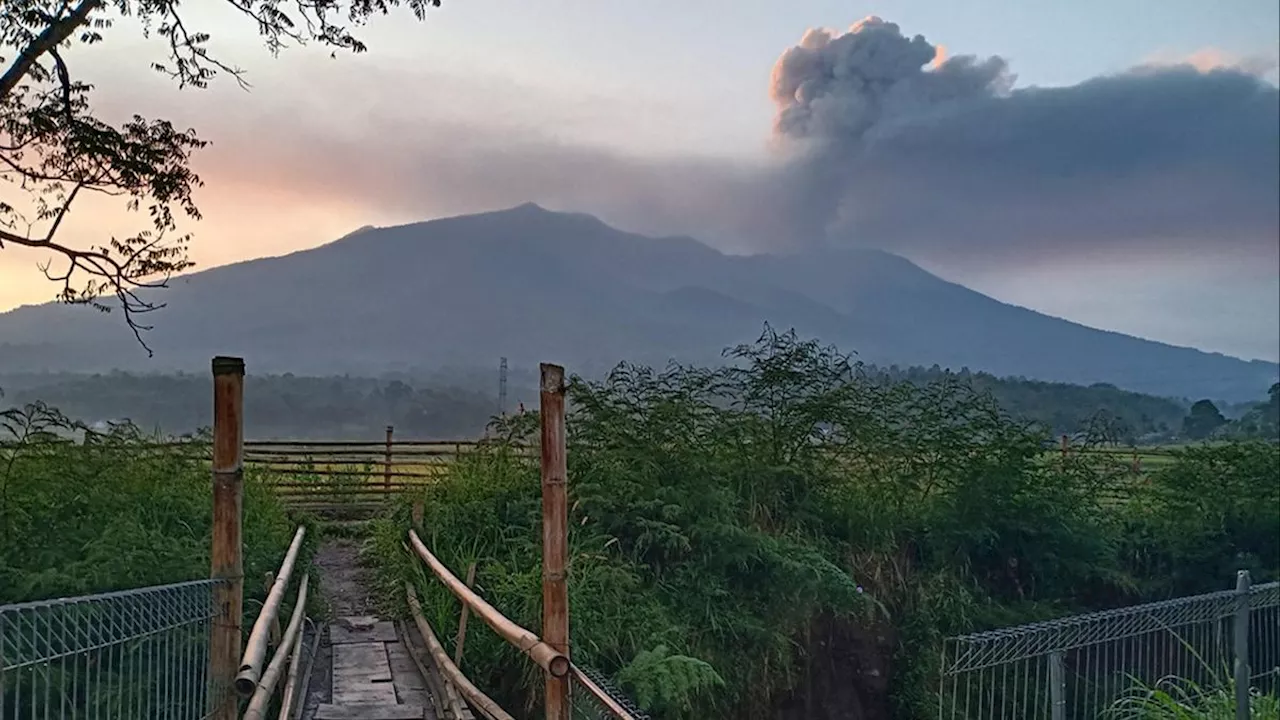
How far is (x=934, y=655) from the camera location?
301 inches

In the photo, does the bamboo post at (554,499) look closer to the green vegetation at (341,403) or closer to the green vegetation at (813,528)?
the green vegetation at (813,528)

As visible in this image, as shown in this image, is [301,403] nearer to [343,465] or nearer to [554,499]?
[343,465]

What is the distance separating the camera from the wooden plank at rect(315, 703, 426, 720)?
4.81m

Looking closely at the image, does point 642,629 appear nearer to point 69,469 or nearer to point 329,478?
point 69,469

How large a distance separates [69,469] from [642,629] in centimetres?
353

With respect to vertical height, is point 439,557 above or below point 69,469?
below

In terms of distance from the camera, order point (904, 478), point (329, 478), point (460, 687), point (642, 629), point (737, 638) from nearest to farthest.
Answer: point (460, 687) → point (642, 629) → point (737, 638) → point (904, 478) → point (329, 478)

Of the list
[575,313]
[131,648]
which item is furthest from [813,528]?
[575,313]

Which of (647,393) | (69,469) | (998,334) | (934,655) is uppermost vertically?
(998,334)

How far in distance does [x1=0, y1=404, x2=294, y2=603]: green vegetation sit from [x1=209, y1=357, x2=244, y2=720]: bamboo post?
55.6 inches

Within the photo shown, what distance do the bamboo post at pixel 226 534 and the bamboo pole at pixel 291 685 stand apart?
75cm

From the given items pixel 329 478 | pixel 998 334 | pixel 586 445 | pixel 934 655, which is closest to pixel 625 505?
pixel 586 445

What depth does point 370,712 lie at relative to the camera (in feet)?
16.1

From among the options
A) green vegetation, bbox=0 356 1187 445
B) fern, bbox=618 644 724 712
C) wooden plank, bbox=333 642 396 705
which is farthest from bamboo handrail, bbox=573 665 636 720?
green vegetation, bbox=0 356 1187 445
